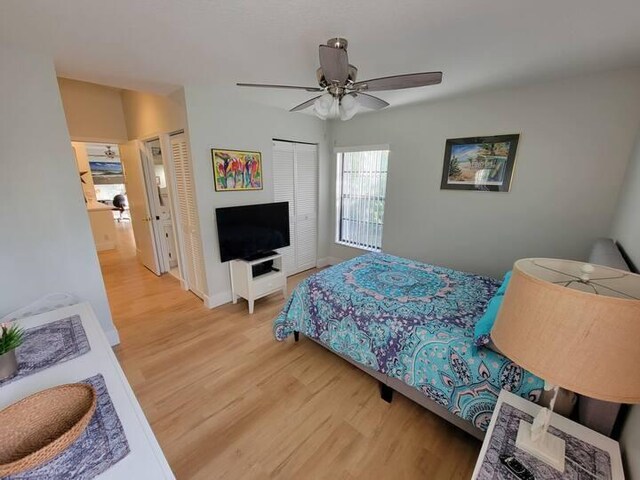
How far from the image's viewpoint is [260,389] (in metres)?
1.96

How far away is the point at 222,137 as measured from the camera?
2.80 meters

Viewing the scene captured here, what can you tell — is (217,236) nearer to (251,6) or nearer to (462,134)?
(251,6)

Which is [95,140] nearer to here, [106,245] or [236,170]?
[236,170]

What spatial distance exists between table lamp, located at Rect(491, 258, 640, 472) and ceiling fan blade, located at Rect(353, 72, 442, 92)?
1.23 m

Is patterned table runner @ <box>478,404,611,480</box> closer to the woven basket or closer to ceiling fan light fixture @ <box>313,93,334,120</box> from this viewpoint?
the woven basket

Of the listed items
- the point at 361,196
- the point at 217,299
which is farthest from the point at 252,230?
the point at 361,196

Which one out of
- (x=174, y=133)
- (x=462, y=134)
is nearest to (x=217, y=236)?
(x=174, y=133)

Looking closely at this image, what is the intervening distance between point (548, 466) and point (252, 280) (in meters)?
2.60

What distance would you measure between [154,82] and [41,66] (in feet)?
2.42

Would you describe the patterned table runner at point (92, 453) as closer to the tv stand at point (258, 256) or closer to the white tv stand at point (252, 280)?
the white tv stand at point (252, 280)

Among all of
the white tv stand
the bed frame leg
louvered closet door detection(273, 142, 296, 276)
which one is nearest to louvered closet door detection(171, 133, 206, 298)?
the white tv stand

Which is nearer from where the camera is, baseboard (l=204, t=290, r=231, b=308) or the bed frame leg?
the bed frame leg

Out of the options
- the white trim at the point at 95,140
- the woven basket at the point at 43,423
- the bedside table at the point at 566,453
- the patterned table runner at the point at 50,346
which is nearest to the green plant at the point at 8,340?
the patterned table runner at the point at 50,346

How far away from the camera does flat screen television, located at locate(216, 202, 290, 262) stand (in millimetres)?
2852
